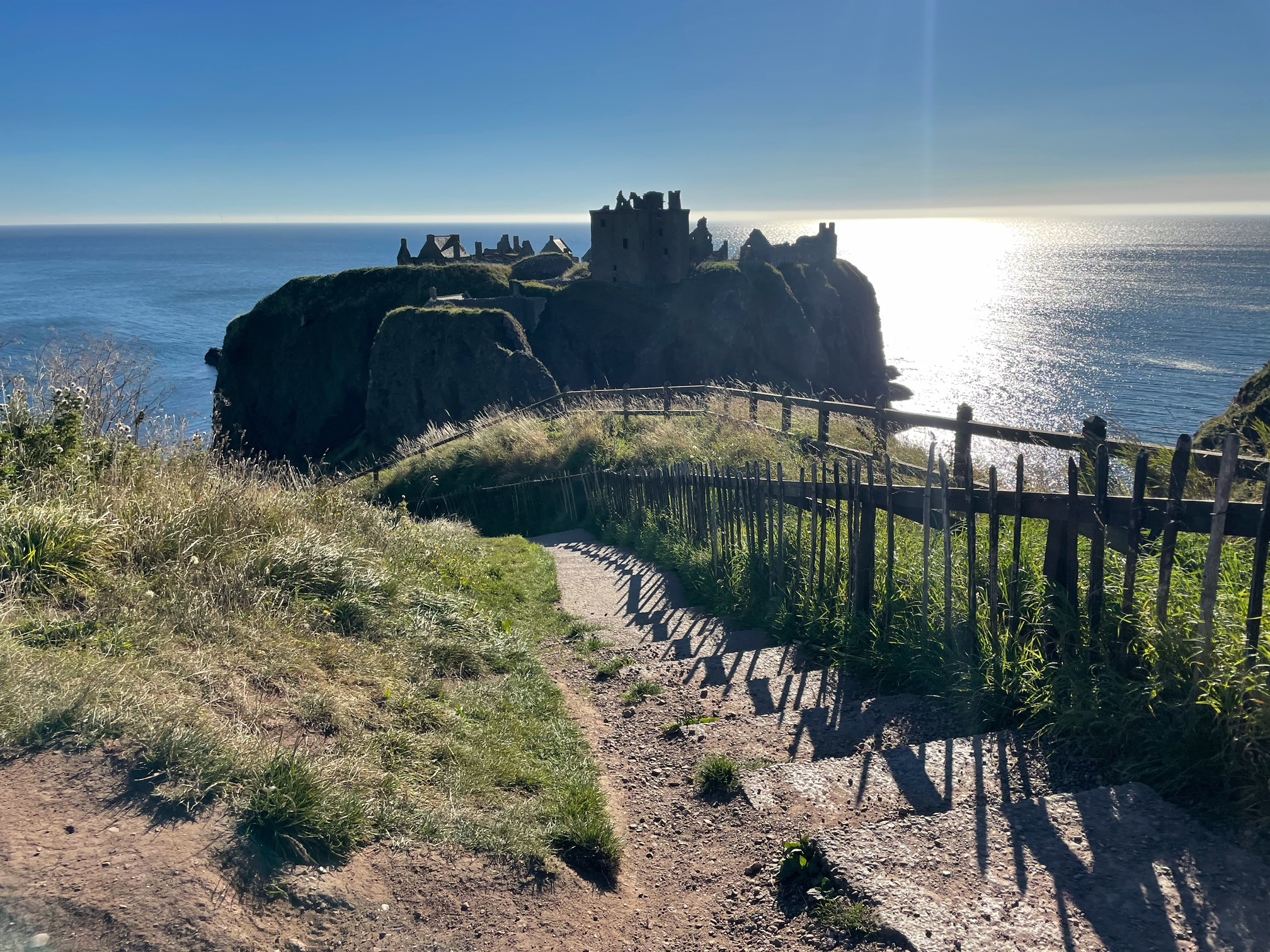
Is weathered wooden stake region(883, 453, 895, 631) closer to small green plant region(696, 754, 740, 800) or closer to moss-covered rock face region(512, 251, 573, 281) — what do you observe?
small green plant region(696, 754, 740, 800)

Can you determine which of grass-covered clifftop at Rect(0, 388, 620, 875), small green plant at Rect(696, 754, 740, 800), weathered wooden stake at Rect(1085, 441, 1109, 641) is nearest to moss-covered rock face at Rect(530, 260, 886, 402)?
grass-covered clifftop at Rect(0, 388, 620, 875)

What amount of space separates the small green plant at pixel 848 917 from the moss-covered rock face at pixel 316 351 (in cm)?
6613

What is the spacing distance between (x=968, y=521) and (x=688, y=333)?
62.8 metres

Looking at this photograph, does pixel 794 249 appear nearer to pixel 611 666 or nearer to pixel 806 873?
pixel 611 666

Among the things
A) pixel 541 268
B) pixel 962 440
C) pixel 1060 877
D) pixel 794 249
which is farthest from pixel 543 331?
pixel 1060 877

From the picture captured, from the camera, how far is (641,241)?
69.4 metres

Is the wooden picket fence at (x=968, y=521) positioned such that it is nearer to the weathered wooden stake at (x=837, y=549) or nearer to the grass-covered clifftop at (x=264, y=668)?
the weathered wooden stake at (x=837, y=549)

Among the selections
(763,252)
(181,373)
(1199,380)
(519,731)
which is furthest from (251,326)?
(1199,380)

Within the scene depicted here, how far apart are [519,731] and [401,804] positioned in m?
1.59

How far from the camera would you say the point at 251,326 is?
70.3 meters

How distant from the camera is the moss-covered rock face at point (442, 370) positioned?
167ft

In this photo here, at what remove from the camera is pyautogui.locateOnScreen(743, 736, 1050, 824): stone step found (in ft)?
14.6

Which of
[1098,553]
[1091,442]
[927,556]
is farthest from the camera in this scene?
[1091,442]

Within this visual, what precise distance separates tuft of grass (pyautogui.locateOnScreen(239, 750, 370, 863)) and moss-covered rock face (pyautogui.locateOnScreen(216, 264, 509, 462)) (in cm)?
6526
